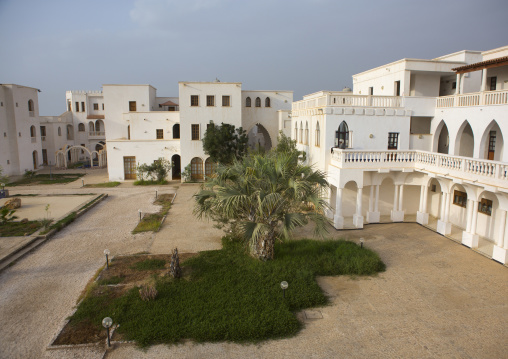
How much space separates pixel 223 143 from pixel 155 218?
11376 mm

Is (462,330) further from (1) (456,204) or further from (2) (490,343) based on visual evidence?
(1) (456,204)

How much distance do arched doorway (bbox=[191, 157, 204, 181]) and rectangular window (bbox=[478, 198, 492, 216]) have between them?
72.1 ft

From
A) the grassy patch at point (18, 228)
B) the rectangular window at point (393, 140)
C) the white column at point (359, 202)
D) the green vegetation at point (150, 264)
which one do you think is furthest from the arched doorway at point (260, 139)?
the green vegetation at point (150, 264)

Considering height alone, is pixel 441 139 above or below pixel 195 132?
below

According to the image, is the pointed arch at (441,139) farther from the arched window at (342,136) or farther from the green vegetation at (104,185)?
the green vegetation at (104,185)

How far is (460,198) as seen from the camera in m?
18.1

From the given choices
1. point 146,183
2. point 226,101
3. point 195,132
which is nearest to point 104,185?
point 146,183

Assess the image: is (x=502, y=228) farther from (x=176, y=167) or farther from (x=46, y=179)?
(x=46, y=179)

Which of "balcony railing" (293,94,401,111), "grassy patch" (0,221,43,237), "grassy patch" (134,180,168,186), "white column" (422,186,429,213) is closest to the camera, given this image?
"grassy patch" (0,221,43,237)

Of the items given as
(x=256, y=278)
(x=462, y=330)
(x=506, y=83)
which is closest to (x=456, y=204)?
(x=506, y=83)

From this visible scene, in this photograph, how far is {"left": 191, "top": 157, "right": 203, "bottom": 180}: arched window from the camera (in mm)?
32562

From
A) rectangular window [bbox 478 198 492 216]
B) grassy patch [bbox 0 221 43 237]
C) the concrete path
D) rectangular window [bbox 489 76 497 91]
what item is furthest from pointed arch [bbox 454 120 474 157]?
grassy patch [bbox 0 221 43 237]

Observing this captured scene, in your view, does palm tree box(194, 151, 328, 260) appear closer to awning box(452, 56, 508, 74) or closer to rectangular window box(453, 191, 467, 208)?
rectangular window box(453, 191, 467, 208)

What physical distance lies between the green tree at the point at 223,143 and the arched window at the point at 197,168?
223 centimetres
